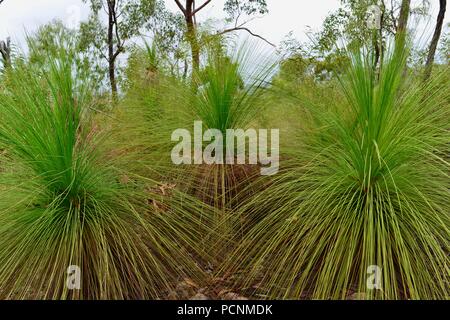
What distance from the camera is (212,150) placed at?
259 cm

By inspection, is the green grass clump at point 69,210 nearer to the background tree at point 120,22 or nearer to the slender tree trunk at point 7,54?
the slender tree trunk at point 7,54

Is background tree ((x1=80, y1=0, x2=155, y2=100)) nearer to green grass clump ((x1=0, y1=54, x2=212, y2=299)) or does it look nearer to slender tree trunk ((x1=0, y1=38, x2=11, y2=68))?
slender tree trunk ((x1=0, y1=38, x2=11, y2=68))

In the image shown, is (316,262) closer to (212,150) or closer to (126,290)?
(126,290)

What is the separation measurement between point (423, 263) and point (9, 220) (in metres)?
1.75

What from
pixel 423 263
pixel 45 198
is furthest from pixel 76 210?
pixel 423 263

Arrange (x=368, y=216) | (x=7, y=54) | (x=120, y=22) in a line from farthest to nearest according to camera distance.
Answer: (x=120, y=22)
(x=7, y=54)
(x=368, y=216)

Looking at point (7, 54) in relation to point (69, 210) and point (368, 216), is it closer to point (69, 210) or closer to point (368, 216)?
point (69, 210)

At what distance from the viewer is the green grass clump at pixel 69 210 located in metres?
1.70

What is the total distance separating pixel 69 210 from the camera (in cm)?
174

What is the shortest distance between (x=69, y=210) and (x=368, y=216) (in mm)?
1270

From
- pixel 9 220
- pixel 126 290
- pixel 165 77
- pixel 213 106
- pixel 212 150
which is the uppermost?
pixel 165 77

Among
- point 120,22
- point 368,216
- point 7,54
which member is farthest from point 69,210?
point 120,22

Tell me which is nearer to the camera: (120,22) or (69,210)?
(69,210)
